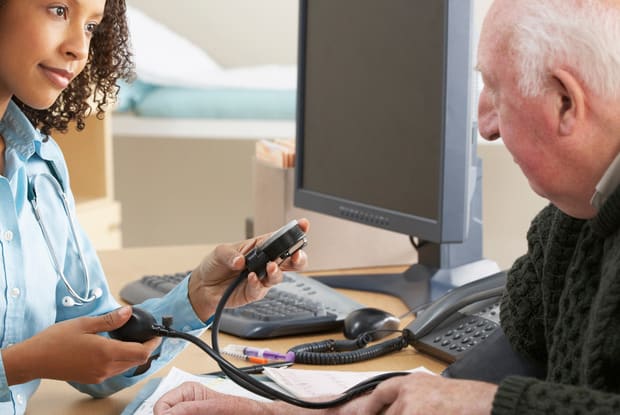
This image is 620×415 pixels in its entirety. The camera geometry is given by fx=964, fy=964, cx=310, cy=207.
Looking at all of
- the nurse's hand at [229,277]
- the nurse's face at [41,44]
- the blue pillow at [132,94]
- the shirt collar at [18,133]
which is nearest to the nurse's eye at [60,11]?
the nurse's face at [41,44]

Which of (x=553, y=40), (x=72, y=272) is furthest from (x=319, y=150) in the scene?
(x=553, y=40)

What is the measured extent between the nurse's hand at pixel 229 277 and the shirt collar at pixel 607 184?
0.34 m

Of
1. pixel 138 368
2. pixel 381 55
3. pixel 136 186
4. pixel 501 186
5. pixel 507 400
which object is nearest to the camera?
pixel 507 400

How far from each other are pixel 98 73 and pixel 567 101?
761mm

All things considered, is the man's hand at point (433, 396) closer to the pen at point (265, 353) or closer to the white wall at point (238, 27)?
the pen at point (265, 353)

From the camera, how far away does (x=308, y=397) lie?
3.26ft

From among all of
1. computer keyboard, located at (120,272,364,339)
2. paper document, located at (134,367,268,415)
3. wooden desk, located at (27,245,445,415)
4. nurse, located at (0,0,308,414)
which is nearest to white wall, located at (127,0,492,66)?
wooden desk, located at (27,245,445,415)

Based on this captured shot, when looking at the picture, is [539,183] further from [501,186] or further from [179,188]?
[179,188]

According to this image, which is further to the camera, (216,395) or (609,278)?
(216,395)

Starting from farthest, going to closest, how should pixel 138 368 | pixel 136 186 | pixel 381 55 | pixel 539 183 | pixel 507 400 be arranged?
pixel 136 186, pixel 381 55, pixel 138 368, pixel 539 183, pixel 507 400

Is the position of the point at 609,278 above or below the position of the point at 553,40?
below

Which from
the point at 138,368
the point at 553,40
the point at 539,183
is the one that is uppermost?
the point at 553,40

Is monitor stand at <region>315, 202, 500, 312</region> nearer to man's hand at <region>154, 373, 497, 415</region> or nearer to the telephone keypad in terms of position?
the telephone keypad

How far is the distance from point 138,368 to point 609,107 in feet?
2.02
